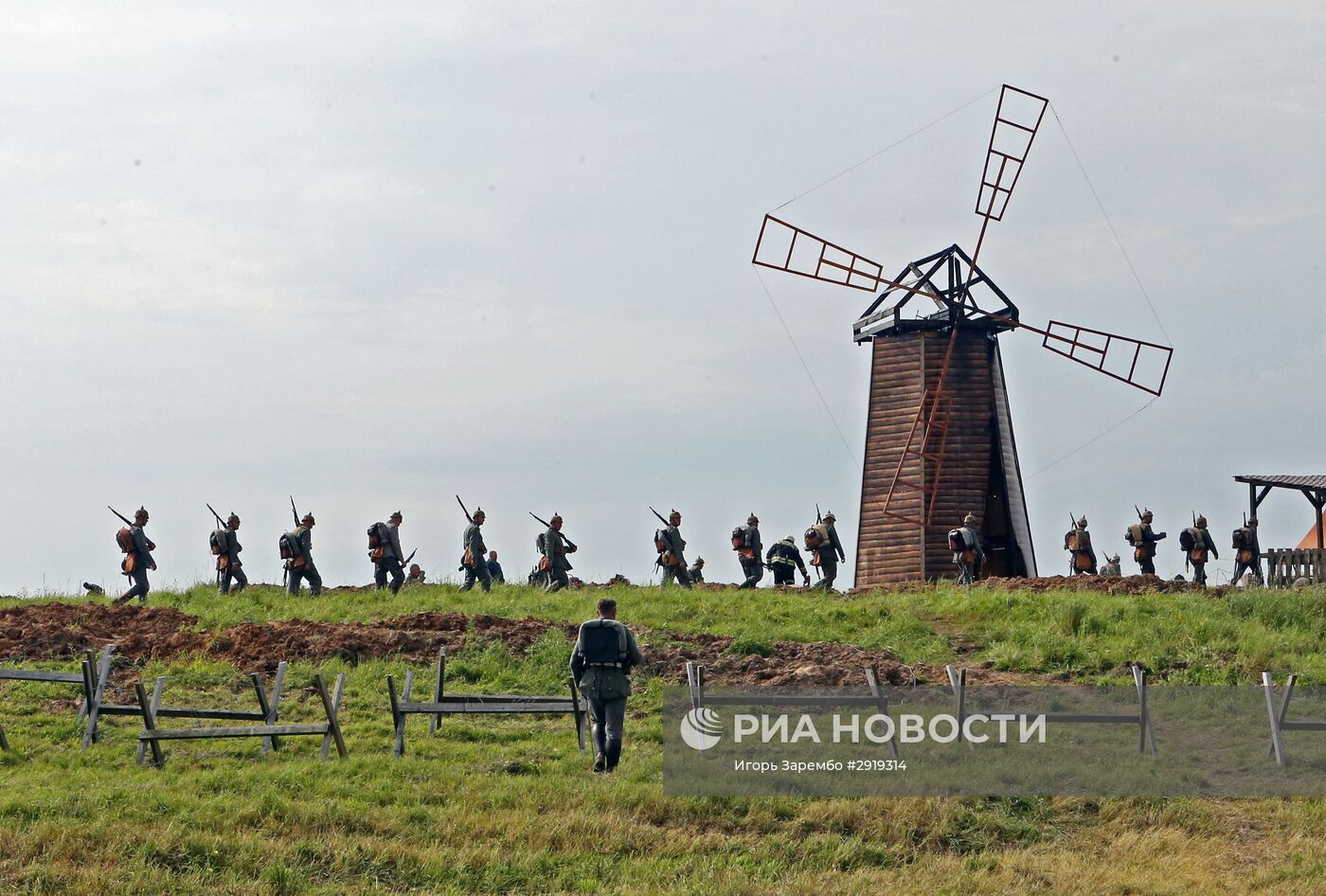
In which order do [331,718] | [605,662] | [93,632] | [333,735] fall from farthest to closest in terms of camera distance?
Answer: 1. [93,632]
2. [333,735]
3. [331,718]
4. [605,662]

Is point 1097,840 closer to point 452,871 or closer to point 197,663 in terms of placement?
point 452,871

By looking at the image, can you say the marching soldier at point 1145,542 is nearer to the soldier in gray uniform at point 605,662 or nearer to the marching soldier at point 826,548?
the marching soldier at point 826,548

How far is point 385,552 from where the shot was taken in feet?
95.8

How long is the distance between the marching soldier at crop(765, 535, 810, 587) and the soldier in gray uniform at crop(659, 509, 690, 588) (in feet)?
6.90

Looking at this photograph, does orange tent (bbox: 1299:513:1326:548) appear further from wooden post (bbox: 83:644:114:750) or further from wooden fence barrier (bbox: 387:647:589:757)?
wooden post (bbox: 83:644:114:750)

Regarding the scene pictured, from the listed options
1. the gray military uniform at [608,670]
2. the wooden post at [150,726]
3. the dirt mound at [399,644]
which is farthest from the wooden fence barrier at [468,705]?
the dirt mound at [399,644]

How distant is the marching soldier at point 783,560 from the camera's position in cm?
3269

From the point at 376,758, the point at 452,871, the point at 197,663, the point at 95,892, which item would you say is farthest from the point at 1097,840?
the point at 197,663

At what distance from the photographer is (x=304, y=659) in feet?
67.4

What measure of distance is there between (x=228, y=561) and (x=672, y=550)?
8.62m

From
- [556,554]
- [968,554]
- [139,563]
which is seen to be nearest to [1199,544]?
[968,554]

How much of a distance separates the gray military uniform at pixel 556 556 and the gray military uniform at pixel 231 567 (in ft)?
18.6

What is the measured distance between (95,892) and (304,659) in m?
8.90

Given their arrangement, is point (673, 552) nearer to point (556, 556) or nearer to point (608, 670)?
point (556, 556)
